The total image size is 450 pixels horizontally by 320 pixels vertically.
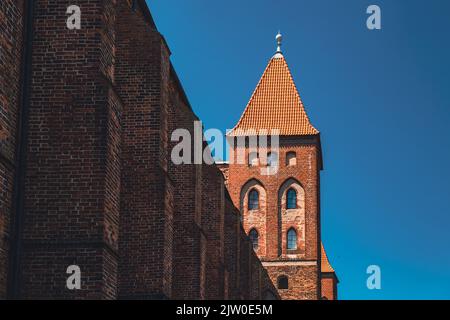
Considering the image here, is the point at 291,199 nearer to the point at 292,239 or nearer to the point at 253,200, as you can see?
the point at 253,200

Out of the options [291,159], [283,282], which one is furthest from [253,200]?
[283,282]

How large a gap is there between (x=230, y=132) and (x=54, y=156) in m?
37.3

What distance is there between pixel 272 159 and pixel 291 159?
96cm

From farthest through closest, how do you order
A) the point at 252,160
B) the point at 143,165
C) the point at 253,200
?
1. the point at 252,160
2. the point at 253,200
3. the point at 143,165

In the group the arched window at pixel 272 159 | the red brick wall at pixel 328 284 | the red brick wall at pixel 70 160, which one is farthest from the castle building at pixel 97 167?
the red brick wall at pixel 328 284

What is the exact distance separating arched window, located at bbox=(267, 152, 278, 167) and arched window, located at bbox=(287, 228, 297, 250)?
3284 millimetres

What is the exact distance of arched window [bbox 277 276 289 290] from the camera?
4847cm

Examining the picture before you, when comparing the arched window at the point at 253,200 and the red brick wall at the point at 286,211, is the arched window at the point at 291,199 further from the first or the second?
the arched window at the point at 253,200

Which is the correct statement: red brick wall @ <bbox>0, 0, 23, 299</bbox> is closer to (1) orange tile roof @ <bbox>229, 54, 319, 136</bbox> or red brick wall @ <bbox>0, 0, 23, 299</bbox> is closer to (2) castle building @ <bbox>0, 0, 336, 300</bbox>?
(2) castle building @ <bbox>0, 0, 336, 300</bbox>

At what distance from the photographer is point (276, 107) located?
52062mm

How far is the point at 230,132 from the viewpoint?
169 ft

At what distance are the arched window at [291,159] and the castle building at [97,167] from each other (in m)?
23.3
